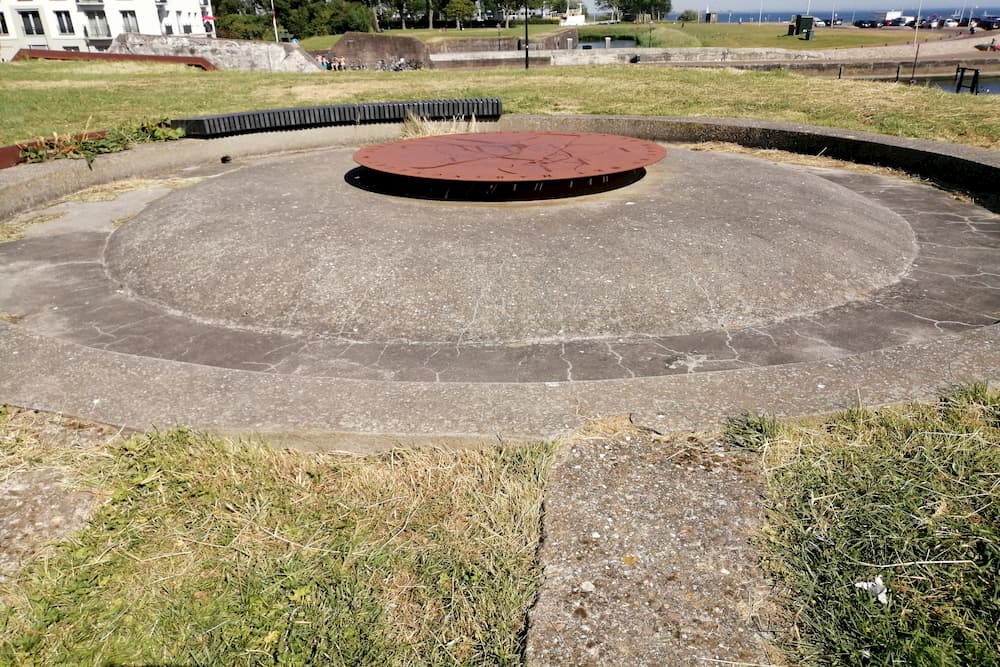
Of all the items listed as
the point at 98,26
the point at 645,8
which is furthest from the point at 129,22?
the point at 645,8

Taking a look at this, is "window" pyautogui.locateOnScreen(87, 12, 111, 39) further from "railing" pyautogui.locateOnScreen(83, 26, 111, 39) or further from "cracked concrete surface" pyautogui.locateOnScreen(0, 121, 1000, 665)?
"cracked concrete surface" pyautogui.locateOnScreen(0, 121, 1000, 665)

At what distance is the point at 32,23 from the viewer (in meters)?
57.5

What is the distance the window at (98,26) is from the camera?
5953 centimetres

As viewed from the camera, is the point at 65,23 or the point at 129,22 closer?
the point at 65,23

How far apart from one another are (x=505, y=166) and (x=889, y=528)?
5.84 m

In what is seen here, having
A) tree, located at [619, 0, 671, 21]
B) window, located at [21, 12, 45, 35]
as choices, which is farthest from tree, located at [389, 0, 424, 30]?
window, located at [21, 12, 45, 35]

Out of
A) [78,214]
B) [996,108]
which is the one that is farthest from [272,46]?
A: [996,108]

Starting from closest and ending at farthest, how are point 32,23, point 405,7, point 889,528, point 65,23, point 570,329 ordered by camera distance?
point 889,528, point 570,329, point 32,23, point 65,23, point 405,7

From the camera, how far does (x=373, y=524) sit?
2879 mm

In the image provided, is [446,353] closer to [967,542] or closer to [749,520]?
[749,520]

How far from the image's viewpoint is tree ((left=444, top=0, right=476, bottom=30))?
91.7m

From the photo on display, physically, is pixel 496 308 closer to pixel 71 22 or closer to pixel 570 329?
pixel 570 329

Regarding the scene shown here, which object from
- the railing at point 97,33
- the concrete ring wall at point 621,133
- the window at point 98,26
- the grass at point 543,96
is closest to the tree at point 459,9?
the window at point 98,26

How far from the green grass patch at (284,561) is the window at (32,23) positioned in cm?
7131
